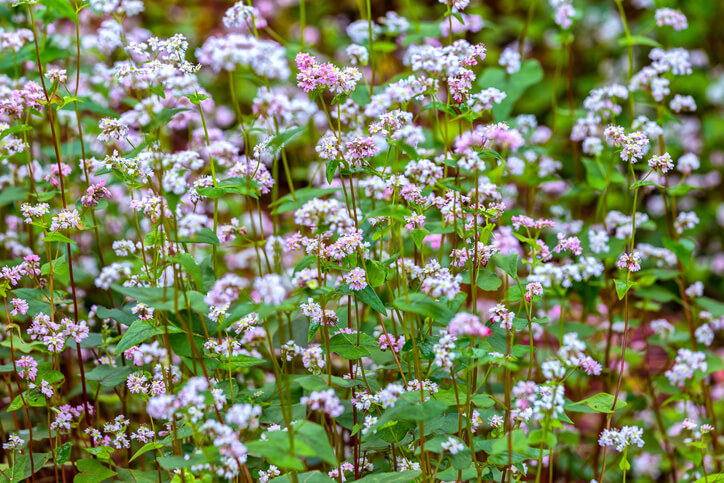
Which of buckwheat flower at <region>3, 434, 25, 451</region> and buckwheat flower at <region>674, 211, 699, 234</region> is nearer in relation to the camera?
buckwheat flower at <region>3, 434, 25, 451</region>

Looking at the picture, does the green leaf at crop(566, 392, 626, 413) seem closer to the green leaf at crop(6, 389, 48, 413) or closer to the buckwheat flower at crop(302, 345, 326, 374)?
the buckwheat flower at crop(302, 345, 326, 374)

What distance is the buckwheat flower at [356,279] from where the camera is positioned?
7.11ft

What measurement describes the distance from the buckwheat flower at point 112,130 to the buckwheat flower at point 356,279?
98 centimetres

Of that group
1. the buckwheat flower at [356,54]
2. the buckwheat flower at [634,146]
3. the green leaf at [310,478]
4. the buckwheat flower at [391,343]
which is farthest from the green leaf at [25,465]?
the buckwheat flower at [634,146]

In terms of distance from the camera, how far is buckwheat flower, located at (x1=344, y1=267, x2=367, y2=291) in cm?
217

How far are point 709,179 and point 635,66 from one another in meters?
1.70

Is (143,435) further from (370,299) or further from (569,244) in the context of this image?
(569,244)

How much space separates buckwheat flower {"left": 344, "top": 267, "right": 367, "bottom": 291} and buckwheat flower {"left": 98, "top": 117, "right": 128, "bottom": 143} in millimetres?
982

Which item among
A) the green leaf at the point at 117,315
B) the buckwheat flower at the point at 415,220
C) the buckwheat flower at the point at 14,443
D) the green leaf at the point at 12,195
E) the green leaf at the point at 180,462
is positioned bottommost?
the green leaf at the point at 180,462

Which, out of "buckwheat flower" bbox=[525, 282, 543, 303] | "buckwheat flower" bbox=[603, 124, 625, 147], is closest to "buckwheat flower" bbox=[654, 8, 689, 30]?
"buckwheat flower" bbox=[603, 124, 625, 147]

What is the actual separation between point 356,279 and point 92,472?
3.90 feet

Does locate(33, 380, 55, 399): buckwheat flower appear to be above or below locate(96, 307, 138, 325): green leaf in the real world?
below

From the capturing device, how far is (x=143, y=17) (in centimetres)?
727

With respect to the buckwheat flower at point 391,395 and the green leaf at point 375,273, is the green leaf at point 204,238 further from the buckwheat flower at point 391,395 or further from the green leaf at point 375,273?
the buckwheat flower at point 391,395
